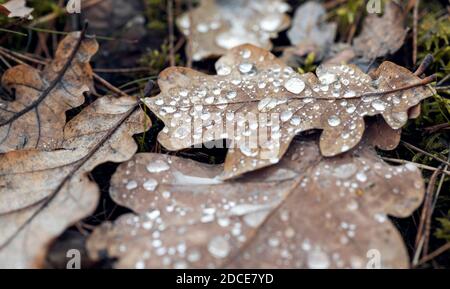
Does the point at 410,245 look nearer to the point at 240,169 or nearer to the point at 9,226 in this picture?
the point at 240,169

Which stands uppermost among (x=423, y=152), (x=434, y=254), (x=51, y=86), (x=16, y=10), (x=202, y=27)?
(x=16, y=10)

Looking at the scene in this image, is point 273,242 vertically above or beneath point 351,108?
beneath

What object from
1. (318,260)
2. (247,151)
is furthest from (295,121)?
(318,260)

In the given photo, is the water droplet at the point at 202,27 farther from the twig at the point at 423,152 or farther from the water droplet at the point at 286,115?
the twig at the point at 423,152

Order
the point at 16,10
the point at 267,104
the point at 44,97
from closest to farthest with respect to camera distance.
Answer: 1. the point at 267,104
2. the point at 44,97
3. the point at 16,10

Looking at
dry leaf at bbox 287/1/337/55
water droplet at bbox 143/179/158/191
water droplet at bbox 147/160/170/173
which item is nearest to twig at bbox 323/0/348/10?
dry leaf at bbox 287/1/337/55

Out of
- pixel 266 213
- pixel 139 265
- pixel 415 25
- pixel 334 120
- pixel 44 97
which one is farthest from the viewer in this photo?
pixel 415 25

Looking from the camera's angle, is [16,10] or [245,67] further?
[16,10]

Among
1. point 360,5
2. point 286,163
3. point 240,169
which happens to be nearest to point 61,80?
point 240,169

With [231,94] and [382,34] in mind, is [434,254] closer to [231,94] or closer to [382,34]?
[231,94]
